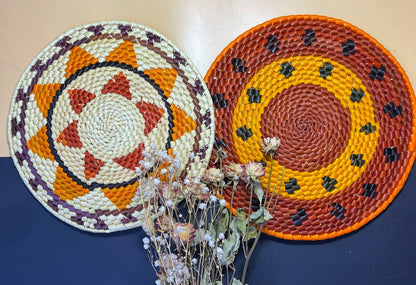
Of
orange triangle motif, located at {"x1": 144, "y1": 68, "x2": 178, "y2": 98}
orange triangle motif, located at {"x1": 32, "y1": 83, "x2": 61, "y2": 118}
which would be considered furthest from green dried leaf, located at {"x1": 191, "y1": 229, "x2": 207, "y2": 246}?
orange triangle motif, located at {"x1": 32, "y1": 83, "x2": 61, "y2": 118}

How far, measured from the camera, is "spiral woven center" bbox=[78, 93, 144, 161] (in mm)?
1468

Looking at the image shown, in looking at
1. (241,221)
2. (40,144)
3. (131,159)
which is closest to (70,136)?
(40,144)

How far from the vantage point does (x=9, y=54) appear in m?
1.49

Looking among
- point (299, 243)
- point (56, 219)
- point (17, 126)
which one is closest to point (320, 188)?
point (299, 243)

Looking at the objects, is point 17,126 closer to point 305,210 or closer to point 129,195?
point 129,195

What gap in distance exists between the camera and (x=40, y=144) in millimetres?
1445

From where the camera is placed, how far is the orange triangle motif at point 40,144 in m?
1.44

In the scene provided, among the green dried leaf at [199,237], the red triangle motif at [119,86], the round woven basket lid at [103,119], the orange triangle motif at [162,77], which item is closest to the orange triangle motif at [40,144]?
the round woven basket lid at [103,119]

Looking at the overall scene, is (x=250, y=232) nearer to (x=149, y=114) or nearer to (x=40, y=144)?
(x=149, y=114)

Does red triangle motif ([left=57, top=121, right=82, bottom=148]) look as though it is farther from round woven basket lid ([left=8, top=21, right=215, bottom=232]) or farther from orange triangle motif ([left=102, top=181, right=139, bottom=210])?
orange triangle motif ([left=102, top=181, right=139, bottom=210])

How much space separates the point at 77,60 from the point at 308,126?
2.38ft

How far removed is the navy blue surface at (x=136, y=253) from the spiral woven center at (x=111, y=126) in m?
0.25

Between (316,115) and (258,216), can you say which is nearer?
(258,216)

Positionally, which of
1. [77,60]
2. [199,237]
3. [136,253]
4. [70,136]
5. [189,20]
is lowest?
[136,253]
